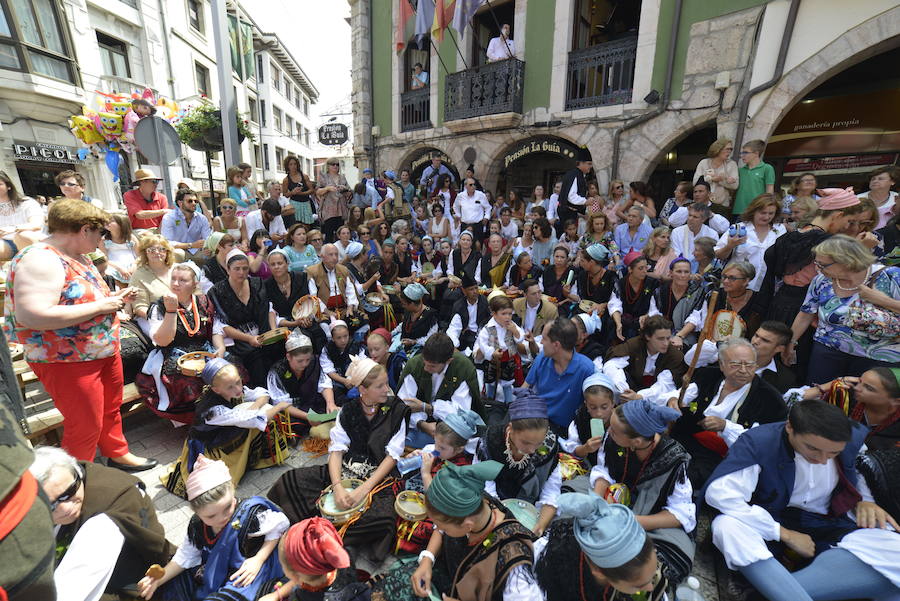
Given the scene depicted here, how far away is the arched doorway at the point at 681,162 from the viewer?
1050 centimetres

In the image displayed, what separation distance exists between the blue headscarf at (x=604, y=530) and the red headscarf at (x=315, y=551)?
3.38ft

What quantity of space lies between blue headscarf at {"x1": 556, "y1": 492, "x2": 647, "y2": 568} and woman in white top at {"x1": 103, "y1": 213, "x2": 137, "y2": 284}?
4950mm

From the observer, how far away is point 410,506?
2713 mm

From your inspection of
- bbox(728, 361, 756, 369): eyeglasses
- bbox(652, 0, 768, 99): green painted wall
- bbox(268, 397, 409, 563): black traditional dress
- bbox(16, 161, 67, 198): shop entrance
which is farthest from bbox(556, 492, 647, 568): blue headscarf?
bbox(16, 161, 67, 198): shop entrance

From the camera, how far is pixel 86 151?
44.5 feet

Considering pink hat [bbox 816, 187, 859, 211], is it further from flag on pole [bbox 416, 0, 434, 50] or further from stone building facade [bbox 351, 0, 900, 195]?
flag on pole [bbox 416, 0, 434, 50]

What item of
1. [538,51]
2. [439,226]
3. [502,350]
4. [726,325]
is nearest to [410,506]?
[502,350]

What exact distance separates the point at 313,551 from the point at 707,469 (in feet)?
9.60

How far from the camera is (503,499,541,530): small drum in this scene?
2.49 metres

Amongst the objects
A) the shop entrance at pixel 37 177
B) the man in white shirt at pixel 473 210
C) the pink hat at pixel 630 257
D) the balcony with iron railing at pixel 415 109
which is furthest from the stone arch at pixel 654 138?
the shop entrance at pixel 37 177

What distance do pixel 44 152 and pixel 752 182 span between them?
1987 centimetres

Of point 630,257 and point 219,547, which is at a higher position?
point 630,257

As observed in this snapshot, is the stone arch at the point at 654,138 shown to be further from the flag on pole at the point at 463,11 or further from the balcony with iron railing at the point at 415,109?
the balcony with iron railing at the point at 415,109

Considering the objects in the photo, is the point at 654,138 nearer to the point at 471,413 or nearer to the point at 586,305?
the point at 586,305
